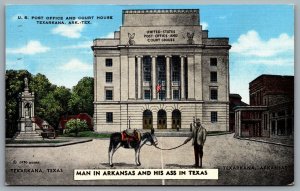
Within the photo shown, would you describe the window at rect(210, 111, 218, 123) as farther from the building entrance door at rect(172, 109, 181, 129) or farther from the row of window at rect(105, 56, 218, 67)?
the row of window at rect(105, 56, 218, 67)

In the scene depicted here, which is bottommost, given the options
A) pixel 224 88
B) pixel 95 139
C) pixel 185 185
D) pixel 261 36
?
pixel 185 185

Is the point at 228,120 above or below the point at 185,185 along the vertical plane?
above

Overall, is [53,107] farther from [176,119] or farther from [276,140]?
[276,140]

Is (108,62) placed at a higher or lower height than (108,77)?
higher

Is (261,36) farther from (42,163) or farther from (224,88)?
(42,163)

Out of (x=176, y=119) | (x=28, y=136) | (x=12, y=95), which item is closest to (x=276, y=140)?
(x=176, y=119)

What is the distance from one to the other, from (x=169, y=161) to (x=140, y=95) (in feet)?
3.79

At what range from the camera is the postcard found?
10.8m

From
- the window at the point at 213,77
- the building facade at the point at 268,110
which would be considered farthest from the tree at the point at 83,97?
the building facade at the point at 268,110

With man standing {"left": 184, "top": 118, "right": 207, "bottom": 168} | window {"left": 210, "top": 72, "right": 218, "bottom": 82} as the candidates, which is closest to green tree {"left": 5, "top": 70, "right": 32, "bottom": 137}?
man standing {"left": 184, "top": 118, "right": 207, "bottom": 168}

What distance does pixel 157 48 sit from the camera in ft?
36.2

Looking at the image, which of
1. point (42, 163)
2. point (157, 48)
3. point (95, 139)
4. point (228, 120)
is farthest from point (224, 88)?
point (42, 163)

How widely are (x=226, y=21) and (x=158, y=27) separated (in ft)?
3.40

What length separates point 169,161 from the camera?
10836mm
